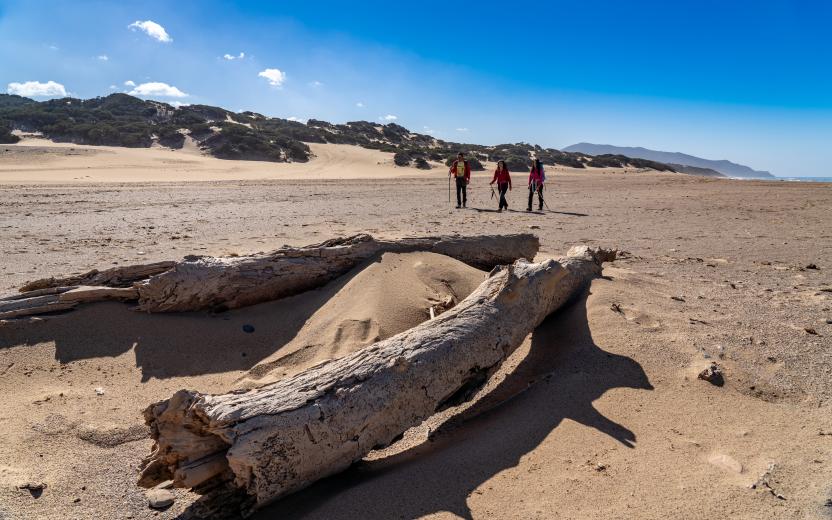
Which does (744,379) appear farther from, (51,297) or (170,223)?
(170,223)

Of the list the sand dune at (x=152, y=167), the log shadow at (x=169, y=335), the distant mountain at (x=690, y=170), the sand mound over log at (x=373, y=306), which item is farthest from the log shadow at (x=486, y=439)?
the distant mountain at (x=690, y=170)

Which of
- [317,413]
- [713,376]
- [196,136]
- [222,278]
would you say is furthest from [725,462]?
[196,136]

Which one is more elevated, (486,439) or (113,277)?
(113,277)

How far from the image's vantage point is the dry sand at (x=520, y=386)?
9.07 ft

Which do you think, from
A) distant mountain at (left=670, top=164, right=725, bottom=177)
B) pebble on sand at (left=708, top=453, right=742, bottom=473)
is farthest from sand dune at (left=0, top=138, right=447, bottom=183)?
Result: distant mountain at (left=670, top=164, right=725, bottom=177)

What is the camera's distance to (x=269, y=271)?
5500 mm

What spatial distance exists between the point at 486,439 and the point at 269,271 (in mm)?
3130

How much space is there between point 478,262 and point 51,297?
14.8 feet

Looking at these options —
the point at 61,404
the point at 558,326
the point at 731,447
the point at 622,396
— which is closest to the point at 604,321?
the point at 558,326

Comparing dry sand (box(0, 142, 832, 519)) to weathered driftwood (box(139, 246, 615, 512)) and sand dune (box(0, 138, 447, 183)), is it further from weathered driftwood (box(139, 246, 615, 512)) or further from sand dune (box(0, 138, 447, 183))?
sand dune (box(0, 138, 447, 183))

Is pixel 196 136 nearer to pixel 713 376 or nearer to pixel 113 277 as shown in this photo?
pixel 113 277

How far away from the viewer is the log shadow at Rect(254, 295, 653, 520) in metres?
2.77

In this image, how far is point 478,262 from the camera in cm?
654

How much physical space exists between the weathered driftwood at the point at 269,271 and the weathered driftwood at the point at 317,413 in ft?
7.59
